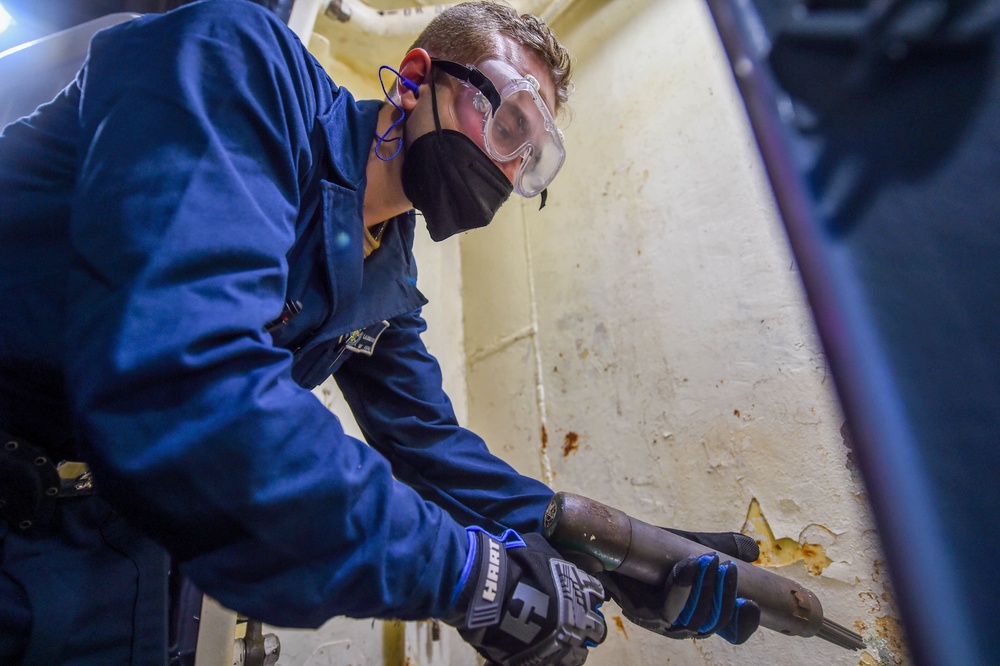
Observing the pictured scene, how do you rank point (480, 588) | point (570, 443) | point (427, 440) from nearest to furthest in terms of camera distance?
point (480, 588)
point (427, 440)
point (570, 443)

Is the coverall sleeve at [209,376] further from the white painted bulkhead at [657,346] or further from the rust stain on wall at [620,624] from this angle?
the rust stain on wall at [620,624]

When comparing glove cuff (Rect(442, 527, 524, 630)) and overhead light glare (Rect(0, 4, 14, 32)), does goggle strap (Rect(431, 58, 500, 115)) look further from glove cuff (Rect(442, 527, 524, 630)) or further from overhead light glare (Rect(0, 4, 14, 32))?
overhead light glare (Rect(0, 4, 14, 32))

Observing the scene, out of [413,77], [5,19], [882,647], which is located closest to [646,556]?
[882,647]

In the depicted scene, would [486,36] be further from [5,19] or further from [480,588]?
[5,19]

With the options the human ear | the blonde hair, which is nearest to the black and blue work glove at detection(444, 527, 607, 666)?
the human ear

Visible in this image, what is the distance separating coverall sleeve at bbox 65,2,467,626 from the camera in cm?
45

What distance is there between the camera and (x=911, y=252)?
18 cm

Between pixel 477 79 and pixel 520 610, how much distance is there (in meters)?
0.94

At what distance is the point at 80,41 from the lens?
1.23 metres

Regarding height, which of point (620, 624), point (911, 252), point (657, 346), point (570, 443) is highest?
point (911, 252)

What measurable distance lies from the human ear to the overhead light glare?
5.05ft

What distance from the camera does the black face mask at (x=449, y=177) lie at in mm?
1022

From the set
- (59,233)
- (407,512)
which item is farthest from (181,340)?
(59,233)

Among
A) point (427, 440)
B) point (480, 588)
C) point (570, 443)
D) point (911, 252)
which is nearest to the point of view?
point (911, 252)
